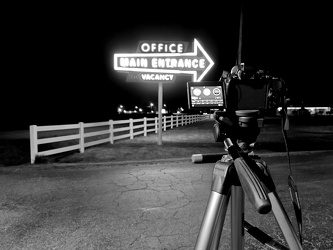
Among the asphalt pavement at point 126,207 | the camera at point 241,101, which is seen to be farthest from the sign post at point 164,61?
the camera at point 241,101

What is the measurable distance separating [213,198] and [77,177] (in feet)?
15.7

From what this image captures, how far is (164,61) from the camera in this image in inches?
459

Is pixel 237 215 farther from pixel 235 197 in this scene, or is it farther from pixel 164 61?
pixel 164 61

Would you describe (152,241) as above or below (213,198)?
below

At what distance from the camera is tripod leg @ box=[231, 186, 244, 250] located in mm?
1512

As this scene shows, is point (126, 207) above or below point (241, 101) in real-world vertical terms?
below

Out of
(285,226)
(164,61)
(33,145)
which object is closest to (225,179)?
(285,226)

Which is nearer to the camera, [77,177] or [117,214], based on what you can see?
[117,214]

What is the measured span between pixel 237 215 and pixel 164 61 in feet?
34.9

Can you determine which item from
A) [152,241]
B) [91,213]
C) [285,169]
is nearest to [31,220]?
[91,213]

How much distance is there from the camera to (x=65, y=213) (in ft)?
12.0

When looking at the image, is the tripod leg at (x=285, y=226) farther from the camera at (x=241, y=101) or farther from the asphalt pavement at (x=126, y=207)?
the asphalt pavement at (x=126, y=207)

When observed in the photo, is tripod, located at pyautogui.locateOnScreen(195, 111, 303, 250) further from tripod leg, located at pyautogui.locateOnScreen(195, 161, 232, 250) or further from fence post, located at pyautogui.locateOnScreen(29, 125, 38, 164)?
fence post, located at pyautogui.locateOnScreen(29, 125, 38, 164)

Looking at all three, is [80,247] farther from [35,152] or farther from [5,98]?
[5,98]
